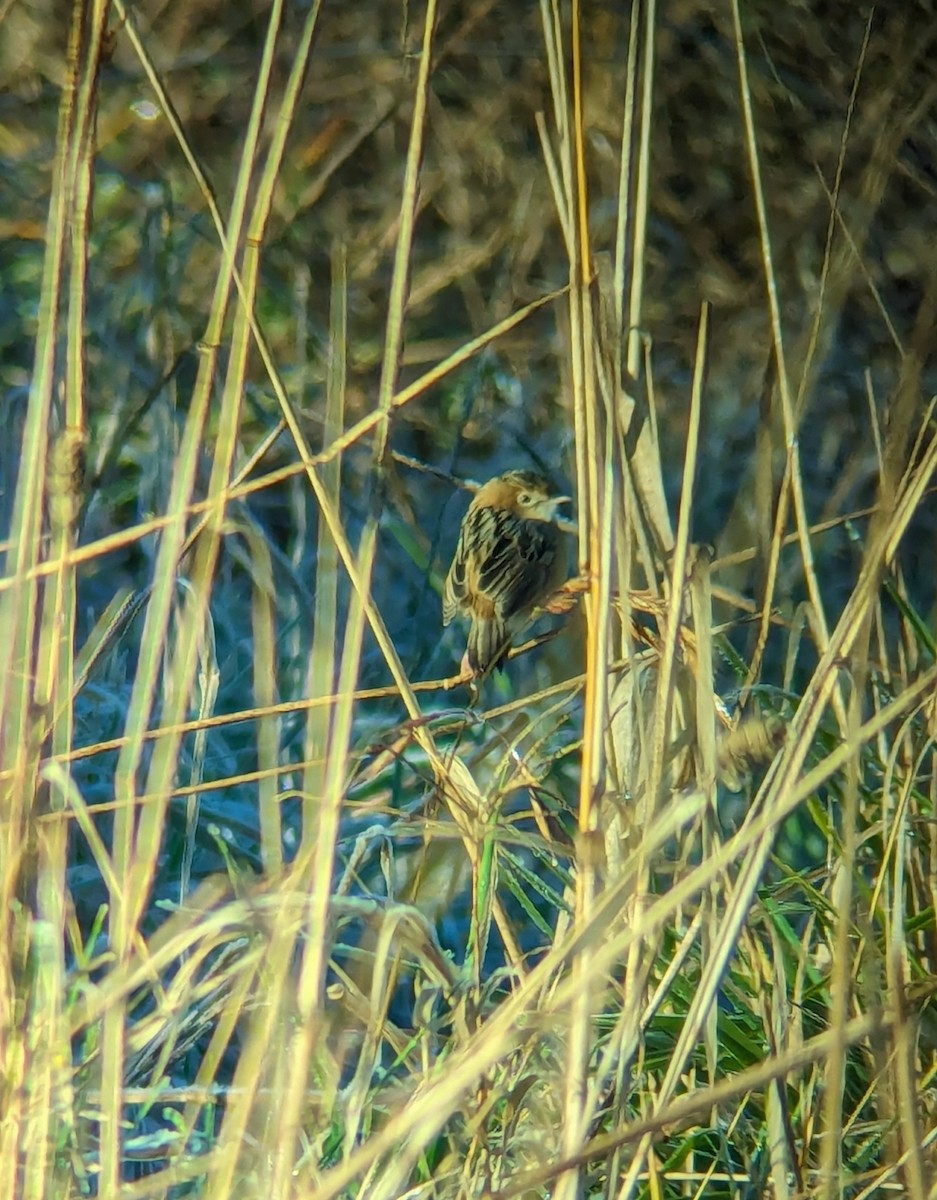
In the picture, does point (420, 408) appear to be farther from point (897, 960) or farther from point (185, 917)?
point (897, 960)

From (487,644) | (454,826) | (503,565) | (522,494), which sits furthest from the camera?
(522,494)

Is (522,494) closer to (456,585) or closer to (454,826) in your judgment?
(456,585)

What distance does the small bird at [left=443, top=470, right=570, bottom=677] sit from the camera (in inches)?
77.5

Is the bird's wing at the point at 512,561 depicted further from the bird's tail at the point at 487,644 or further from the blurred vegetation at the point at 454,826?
the blurred vegetation at the point at 454,826

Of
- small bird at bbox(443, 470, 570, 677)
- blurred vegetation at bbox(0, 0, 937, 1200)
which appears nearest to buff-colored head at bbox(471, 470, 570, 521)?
small bird at bbox(443, 470, 570, 677)

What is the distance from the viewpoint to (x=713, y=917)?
3.30ft

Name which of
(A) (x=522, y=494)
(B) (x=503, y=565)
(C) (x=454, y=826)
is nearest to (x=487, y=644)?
(B) (x=503, y=565)

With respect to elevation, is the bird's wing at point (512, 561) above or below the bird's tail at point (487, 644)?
above

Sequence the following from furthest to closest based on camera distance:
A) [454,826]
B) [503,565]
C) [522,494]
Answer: [522,494]
[503,565]
[454,826]

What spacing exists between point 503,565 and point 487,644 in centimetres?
16

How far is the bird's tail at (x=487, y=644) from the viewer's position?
6.24 ft

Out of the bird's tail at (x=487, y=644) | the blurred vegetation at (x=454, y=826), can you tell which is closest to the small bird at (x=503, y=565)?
the bird's tail at (x=487, y=644)

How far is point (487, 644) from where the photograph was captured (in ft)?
6.35

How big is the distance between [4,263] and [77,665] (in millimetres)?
1897
